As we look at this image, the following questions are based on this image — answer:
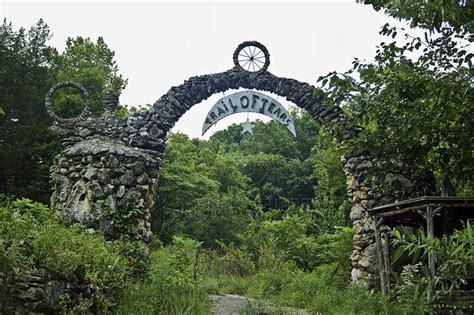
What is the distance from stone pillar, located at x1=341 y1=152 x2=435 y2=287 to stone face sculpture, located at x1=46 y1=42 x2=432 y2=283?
0.06 ft

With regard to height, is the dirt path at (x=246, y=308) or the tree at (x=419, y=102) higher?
the tree at (x=419, y=102)

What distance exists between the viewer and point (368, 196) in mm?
9117

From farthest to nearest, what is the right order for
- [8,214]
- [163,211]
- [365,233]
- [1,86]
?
[163,211], [1,86], [365,233], [8,214]

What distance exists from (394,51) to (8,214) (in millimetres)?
4478

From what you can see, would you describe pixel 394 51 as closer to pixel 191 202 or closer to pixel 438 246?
pixel 438 246

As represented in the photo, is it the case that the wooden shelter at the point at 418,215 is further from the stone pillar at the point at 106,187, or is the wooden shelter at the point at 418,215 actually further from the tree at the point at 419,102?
the stone pillar at the point at 106,187

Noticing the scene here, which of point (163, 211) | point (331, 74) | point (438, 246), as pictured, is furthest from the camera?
point (163, 211)

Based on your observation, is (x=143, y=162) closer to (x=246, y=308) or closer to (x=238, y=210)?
(x=246, y=308)

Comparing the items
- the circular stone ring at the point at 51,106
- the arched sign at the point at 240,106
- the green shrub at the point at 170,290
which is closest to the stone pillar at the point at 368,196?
the arched sign at the point at 240,106

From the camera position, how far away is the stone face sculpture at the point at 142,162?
8.62m

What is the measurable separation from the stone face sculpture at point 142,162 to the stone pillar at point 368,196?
0.7 inches

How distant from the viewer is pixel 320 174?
1859 centimetres

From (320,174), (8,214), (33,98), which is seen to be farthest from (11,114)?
(8,214)

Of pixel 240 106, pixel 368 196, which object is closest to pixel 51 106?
pixel 240 106
